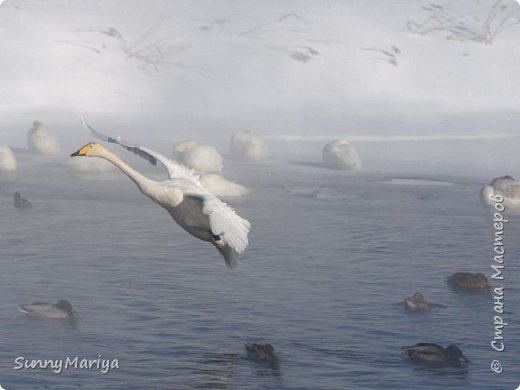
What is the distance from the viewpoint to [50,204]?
32.3 feet

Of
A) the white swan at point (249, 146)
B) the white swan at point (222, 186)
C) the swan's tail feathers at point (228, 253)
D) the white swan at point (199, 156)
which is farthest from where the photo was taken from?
the white swan at point (249, 146)

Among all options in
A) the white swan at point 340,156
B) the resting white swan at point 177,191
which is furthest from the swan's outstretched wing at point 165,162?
the white swan at point 340,156

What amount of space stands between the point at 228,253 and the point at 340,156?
1.76m

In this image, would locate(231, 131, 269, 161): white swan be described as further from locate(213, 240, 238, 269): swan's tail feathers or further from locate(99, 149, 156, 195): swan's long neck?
locate(99, 149, 156, 195): swan's long neck

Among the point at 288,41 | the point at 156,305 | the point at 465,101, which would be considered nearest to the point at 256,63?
the point at 288,41

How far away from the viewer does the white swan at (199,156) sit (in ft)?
31.8

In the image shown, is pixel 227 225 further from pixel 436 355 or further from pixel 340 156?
pixel 340 156

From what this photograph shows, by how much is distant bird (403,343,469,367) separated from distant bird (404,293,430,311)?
45cm

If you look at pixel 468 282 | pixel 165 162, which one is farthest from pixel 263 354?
pixel 468 282

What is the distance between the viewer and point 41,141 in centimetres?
1006

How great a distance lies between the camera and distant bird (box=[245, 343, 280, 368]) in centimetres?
853

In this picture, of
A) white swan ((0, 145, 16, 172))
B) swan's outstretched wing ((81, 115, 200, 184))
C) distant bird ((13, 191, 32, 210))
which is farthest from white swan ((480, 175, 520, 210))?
white swan ((0, 145, 16, 172))

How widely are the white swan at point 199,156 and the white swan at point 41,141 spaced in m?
1.14

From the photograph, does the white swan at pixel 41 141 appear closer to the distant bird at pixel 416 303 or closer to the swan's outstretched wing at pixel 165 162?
the swan's outstretched wing at pixel 165 162
